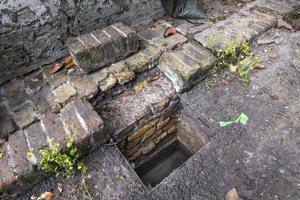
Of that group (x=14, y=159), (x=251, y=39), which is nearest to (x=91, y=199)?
(x=14, y=159)

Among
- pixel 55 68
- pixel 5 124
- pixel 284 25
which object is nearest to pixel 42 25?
pixel 55 68

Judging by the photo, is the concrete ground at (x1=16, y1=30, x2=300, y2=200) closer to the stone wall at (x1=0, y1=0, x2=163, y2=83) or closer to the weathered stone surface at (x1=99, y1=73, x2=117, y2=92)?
the weathered stone surface at (x1=99, y1=73, x2=117, y2=92)

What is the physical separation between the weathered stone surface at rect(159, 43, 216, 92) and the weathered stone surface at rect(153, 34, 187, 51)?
0.41 feet

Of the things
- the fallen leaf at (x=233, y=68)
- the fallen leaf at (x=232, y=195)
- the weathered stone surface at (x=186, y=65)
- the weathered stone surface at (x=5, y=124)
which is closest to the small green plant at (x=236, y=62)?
the fallen leaf at (x=233, y=68)

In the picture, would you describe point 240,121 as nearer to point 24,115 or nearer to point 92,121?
point 92,121

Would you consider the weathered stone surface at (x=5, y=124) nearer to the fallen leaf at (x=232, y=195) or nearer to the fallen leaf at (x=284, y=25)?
the fallen leaf at (x=232, y=195)

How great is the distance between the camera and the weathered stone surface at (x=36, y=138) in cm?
178

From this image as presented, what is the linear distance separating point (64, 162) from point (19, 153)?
0.33 meters

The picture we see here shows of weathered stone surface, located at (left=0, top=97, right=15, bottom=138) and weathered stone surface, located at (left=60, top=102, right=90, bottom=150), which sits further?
weathered stone surface, located at (left=0, top=97, right=15, bottom=138)

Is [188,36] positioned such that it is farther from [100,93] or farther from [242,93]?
[100,93]

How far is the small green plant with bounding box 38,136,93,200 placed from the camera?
1733 mm

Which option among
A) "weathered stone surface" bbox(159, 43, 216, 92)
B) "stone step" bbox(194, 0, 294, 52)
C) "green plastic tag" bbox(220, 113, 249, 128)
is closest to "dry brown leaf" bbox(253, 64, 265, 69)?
"stone step" bbox(194, 0, 294, 52)

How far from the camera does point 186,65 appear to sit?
2.37 metres

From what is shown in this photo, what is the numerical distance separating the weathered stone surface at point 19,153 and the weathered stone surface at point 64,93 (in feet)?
1.43
